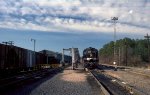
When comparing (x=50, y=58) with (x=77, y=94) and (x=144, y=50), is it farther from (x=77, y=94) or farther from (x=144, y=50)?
(x=77, y=94)

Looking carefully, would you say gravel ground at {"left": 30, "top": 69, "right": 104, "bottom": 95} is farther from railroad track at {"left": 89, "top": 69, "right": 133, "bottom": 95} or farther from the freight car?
the freight car

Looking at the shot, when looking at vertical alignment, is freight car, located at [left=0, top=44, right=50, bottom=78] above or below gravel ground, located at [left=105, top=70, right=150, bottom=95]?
above

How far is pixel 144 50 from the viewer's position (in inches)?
5837

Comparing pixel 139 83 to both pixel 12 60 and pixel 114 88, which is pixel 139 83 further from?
pixel 12 60

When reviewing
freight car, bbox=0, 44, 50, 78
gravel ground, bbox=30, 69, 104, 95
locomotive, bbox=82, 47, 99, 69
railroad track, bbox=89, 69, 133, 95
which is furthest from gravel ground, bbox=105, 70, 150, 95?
locomotive, bbox=82, 47, 99, 69

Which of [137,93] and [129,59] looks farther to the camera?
[129,59]

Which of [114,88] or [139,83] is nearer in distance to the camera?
[114,88]

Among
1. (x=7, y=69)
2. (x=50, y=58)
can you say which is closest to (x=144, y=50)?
(x=50, y=58)

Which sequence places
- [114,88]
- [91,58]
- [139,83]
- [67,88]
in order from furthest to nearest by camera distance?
[91,58] → [139,83] → [114,88] → [67,88]

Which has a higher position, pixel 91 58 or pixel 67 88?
pixel 91 58

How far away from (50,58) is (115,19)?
794 inches

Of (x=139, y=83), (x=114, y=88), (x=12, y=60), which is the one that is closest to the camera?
(x=114, y=88)

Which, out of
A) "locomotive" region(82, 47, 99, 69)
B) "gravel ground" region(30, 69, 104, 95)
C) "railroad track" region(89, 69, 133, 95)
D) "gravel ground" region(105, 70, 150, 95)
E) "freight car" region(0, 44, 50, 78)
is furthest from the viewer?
"locomotive" region(82, 47, 99, 69)

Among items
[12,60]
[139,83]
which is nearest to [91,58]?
[12,60]
